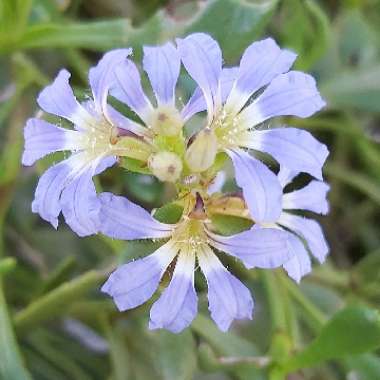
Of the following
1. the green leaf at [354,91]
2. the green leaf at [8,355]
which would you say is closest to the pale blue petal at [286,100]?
the green leaf at [8,355]

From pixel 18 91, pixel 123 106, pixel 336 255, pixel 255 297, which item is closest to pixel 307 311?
pixel 255 297

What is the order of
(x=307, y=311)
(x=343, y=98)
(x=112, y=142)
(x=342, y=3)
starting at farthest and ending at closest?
(x=342, y=3), (x=343, y=98), (x=307, y=311), (x=112, y=142)

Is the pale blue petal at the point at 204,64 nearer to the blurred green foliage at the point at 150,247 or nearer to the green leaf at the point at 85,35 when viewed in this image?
the blurred green foliage at the point at 150,247

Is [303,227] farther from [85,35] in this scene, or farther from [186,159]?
[85,35]

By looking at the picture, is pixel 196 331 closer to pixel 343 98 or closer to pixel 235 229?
pixel 235 229

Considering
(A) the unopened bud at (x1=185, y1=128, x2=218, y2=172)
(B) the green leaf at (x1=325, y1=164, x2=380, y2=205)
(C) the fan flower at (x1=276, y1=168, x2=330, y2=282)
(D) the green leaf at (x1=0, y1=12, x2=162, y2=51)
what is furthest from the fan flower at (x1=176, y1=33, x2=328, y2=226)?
(B) the green leaf at (x1=325, y1=164, x2=380, y2=205)

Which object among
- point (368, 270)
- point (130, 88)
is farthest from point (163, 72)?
point (368, 270)
